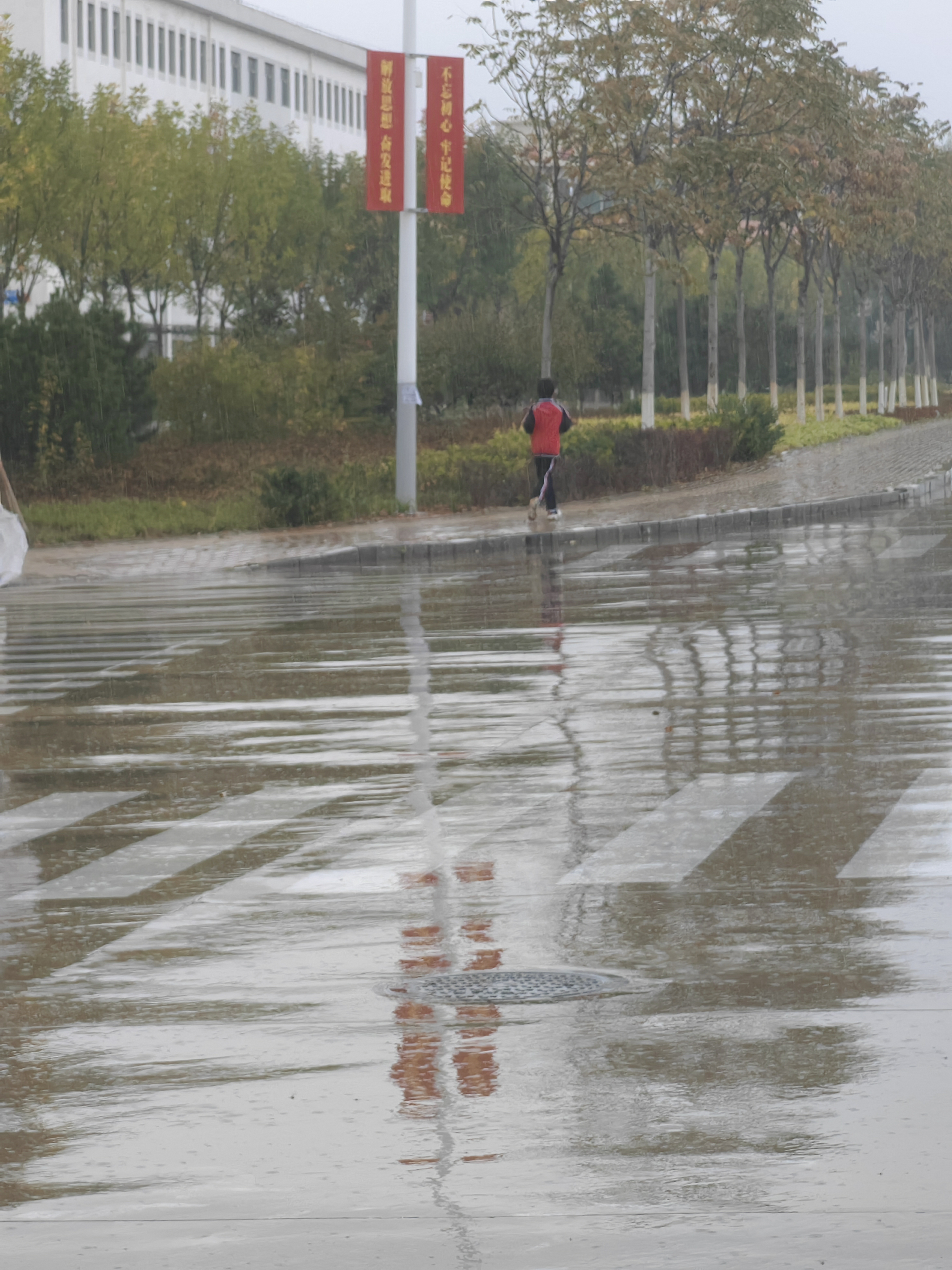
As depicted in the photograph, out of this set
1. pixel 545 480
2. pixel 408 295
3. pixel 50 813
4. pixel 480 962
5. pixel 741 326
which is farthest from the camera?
pixel 741 326

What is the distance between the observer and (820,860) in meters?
8.46

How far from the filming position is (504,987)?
671 cm

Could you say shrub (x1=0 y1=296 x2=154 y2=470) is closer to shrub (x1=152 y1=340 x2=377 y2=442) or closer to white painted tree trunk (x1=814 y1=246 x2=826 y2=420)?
shrub (x1=152 y1=340 x2=377 y2=442)

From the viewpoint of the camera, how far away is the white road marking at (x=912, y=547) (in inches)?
982

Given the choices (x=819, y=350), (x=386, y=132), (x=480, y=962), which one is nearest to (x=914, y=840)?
(x=480, y=962)

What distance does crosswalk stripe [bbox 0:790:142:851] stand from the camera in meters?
9.66

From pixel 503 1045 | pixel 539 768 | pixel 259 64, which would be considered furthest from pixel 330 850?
pixel 259 64

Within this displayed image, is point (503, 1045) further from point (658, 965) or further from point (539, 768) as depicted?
point (539, 768)

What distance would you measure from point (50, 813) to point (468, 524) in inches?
853

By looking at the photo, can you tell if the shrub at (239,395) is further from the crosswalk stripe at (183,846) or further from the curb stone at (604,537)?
the crosswalk stripe at (183,846)

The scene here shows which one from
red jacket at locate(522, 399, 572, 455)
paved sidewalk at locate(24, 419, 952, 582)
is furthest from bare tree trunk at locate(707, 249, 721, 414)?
red jacket at locate(522, 399, 572, 455)

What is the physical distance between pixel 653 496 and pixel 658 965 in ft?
103

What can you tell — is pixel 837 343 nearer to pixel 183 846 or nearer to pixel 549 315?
pixel 549 315

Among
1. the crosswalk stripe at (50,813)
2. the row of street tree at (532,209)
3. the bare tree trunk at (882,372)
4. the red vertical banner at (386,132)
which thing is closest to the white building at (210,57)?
the row of street tree at (532,209)
